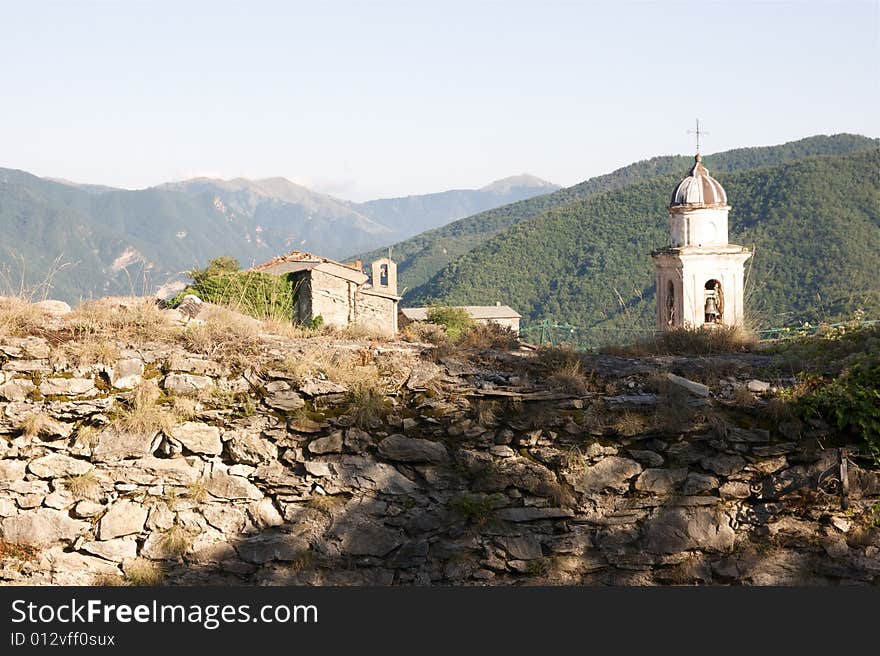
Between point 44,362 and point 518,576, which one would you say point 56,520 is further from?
point 518,576

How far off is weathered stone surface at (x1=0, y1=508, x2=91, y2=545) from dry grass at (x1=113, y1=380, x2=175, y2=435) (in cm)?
73

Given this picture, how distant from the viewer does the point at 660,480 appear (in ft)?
19.7

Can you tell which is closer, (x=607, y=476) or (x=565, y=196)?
(x=607, y=476)

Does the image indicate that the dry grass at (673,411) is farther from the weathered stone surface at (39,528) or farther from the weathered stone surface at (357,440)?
the weathered stone surface at (39,528)

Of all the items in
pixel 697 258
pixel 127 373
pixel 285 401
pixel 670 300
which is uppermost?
pixel 697 258

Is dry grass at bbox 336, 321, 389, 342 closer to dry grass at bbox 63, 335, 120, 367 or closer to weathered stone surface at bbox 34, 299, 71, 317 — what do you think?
dry grass at bbox 63, 335, 120, 367

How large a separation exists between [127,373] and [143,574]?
1.48 m

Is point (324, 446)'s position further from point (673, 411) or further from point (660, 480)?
point (673, 411)

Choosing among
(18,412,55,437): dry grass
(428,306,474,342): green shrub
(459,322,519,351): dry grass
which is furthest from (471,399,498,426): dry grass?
(428,306,474,342): green shrub

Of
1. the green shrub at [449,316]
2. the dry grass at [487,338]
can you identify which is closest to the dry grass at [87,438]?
the dry grass at [487,338]

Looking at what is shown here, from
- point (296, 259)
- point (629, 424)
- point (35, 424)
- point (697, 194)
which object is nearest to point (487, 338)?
point (629, 424)

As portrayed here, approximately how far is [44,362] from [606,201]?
61.5 metres

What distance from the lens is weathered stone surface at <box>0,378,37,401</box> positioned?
6039 millimetres

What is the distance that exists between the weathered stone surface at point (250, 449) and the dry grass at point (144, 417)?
1.56 ft
